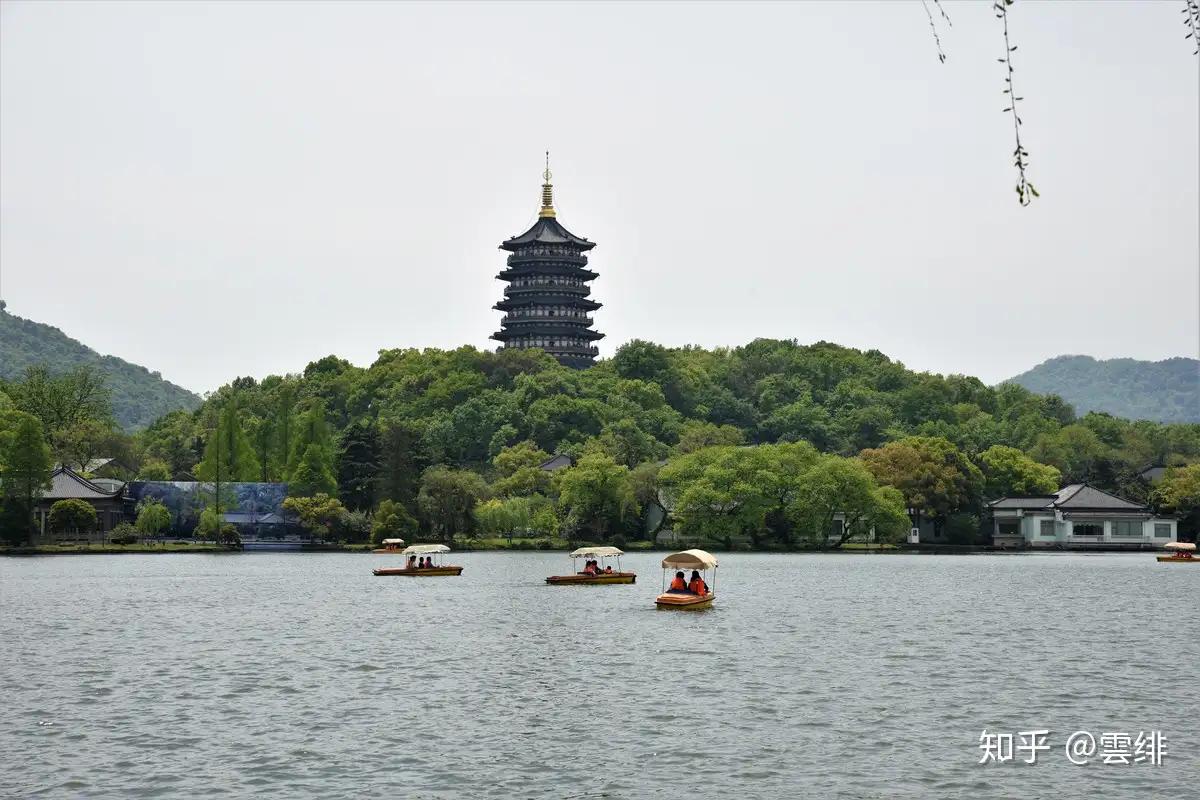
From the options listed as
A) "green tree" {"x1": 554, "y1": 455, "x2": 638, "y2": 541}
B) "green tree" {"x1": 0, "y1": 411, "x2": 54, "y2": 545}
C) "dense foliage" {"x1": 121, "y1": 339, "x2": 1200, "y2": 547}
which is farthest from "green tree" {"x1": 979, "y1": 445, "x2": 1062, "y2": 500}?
"green tree" {"x1": 0, "y1": 411, "x2": 54, "y2": 545}

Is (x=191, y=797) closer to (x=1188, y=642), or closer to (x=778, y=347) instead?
(x=1188, y=642)

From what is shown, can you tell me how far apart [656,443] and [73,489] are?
49.8 meters

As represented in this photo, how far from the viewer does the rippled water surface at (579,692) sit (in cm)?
2414

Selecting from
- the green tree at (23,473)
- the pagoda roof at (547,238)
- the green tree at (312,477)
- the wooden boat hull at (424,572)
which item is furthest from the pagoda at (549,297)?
the wooden boat hull at (424,572)

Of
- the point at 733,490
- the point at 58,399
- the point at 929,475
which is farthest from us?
the point at 58,399

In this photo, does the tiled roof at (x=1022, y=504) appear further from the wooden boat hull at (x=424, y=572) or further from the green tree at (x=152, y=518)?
the green tree at (x=152, y=518)

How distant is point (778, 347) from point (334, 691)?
500ft

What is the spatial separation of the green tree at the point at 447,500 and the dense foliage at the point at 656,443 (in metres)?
0.14

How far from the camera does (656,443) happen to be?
132 meters

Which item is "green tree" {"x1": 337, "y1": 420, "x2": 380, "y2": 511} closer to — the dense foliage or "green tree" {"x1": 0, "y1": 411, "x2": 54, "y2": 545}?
the dense foliage

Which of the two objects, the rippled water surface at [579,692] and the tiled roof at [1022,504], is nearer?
the rippled water surface at [579,692]

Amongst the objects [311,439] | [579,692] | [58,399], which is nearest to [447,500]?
[311,439]

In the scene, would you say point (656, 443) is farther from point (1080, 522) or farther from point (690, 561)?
point (690, 561)

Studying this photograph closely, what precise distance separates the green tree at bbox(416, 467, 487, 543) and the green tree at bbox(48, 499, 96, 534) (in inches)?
937
